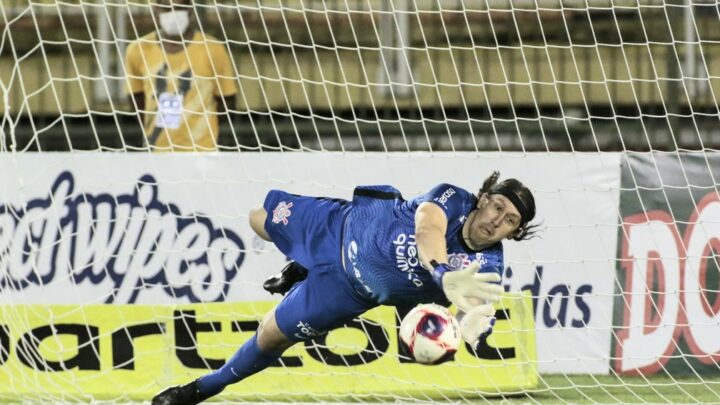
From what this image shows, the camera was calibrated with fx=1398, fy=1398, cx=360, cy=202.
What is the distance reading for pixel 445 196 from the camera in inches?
223

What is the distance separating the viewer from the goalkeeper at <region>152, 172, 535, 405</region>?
561 cm

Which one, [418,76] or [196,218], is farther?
[418,76]

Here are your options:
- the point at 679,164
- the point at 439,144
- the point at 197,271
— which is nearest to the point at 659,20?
the point at 439,144

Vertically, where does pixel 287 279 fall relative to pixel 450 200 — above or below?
below

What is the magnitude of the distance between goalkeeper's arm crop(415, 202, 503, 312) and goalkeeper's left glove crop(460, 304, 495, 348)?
34 mm

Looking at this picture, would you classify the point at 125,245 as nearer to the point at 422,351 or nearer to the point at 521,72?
the point at 422,351

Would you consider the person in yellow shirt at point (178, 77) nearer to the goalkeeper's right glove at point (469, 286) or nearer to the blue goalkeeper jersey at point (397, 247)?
the blue goalkeeper jersey at point (397, 247)

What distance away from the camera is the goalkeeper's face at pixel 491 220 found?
5641 mm

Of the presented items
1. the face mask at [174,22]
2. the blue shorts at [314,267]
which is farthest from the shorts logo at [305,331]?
the face mask at [174,22]

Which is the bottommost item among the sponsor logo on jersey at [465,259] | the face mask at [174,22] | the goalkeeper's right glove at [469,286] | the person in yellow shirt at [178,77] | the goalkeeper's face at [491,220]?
the goalkeeper's right glove at [469,286]

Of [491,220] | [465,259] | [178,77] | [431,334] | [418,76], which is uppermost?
[418,76]

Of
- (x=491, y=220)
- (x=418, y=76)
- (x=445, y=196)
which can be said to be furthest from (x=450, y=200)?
(x=418, y=76)

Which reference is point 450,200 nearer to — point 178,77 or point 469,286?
point 469,286

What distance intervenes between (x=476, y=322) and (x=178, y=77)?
137 inches
